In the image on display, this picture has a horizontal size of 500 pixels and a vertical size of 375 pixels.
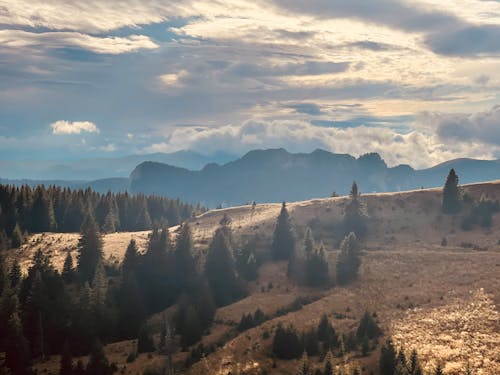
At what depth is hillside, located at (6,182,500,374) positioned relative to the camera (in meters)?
55.7

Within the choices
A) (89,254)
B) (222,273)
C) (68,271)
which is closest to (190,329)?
(222,273)

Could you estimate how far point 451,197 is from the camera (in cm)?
12500

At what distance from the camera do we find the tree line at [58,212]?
139 metres

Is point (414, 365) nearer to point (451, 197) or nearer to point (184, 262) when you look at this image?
point (184, 262)

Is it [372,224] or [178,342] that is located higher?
[372,224]

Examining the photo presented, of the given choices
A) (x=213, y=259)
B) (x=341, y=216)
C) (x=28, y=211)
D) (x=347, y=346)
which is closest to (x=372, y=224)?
(x=341, y=216)

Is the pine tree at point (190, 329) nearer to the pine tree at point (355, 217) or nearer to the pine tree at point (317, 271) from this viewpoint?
the pine tree at point (317, 271)

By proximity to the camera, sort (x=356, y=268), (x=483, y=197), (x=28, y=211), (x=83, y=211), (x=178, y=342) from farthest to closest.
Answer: (x=83, y=211) → (x=28, y=211) → (x=483, y=197) → (x=356, y=268) → (x=178, y=342)

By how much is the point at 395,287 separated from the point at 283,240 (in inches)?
1474

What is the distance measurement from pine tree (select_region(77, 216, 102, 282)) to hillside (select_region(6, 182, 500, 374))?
1427cm

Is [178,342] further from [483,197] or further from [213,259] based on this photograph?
[483,197]

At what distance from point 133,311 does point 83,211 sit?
9011 cm

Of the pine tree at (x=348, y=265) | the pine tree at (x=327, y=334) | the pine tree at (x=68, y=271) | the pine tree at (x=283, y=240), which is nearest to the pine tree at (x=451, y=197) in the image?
the pine tree at (x=283, y=240)

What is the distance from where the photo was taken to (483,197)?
121688 millimetres
